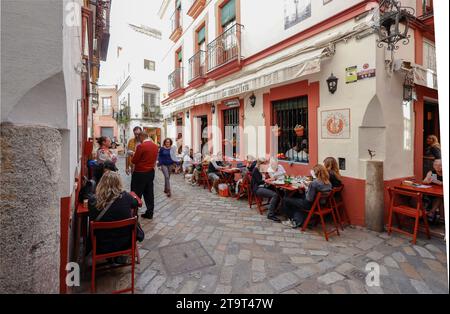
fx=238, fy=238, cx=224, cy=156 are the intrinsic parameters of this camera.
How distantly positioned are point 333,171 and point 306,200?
919 millimetres

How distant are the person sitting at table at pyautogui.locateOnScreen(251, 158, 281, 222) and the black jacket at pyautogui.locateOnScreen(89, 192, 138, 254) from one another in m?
3.22

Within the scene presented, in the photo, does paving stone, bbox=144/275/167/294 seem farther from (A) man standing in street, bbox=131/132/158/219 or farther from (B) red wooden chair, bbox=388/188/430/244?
(B) red wooden chair, bbox=388/188/430/244

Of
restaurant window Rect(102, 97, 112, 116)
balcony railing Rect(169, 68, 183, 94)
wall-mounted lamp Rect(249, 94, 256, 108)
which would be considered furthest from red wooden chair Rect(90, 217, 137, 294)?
restaurant window Rect(102, 97, 112, 116)

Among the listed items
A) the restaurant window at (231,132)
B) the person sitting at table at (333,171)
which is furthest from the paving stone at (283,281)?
the restaurant window at (231,132)

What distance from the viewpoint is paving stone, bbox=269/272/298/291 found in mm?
2898

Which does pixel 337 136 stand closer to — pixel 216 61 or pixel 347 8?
pixel 347 8

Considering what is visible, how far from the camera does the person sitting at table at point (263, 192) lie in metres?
5.31

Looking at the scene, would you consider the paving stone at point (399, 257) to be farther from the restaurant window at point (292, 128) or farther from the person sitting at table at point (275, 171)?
the restaurant window at point (292, 128)

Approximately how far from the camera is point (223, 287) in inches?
114

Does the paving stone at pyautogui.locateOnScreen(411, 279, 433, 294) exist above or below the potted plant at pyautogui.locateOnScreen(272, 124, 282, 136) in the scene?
below

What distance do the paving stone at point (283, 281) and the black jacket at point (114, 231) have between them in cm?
185

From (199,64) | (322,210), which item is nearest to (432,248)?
(322,210)

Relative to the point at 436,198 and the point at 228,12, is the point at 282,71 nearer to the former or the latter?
the point at 436,198
